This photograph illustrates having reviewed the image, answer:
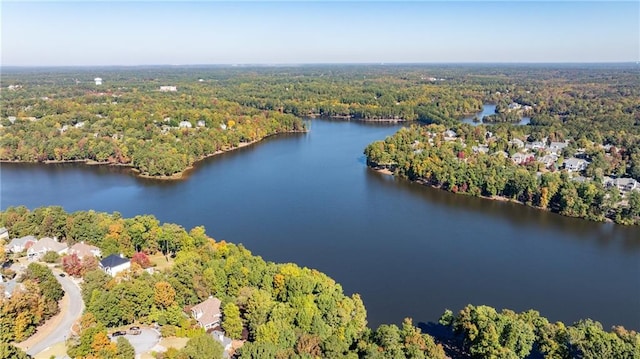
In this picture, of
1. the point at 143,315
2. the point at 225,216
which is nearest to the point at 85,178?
the point at 225,216

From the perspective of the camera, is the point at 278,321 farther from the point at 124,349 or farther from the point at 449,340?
the point at 449,340

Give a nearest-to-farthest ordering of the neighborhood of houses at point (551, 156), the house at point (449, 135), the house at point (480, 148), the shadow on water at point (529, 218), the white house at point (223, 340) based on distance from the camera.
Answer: the white house at point (223, 340) → the shadow on water at point (529, 218) → the neighborhood of houses at point (551, 156) → the house at point (480, 148) → the house at point (449, 135)

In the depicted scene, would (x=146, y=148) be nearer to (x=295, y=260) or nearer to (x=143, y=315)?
(x=295, y=260)

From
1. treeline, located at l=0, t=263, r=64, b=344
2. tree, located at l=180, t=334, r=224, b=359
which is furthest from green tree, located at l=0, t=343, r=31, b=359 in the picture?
tree, located at l=180, t=334, r=224, b=359

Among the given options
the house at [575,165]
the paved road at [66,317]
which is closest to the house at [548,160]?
the house at [575,165]

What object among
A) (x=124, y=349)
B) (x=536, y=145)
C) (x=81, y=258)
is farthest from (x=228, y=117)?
(x=124, y=349)

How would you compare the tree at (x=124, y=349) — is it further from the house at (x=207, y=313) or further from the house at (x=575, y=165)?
the house at (x=575, y=165)
